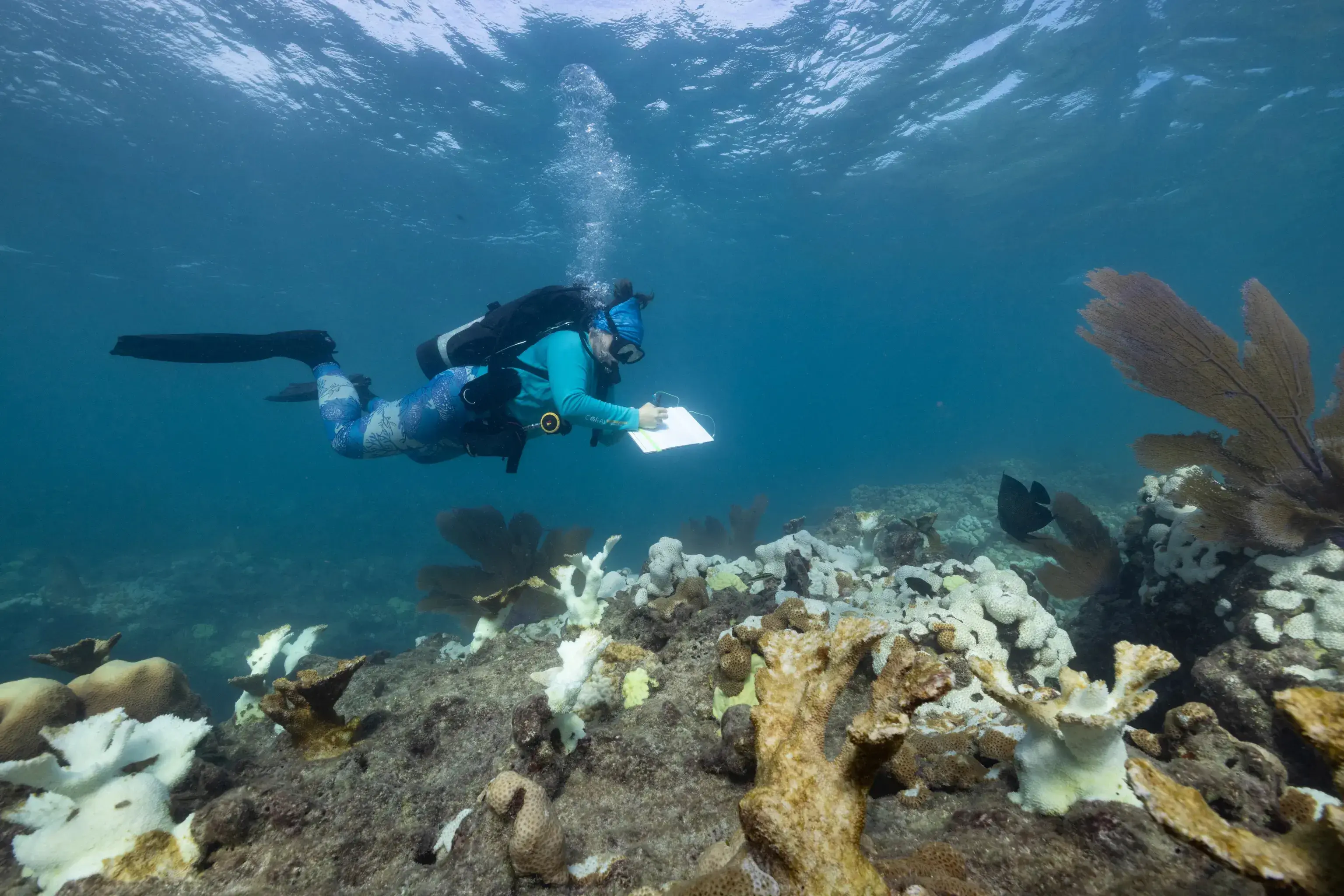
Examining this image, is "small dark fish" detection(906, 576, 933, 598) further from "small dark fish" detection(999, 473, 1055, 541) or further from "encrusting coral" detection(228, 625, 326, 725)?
"encrusting coral" detection(228, 625, 326, 725)

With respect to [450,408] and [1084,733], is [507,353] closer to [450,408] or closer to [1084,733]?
[450,408]

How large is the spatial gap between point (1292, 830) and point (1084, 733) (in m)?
0.85

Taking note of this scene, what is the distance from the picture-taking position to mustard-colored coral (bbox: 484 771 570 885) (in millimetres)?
1976

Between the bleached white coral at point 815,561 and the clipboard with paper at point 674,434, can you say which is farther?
the bleached white coral at point 815,561

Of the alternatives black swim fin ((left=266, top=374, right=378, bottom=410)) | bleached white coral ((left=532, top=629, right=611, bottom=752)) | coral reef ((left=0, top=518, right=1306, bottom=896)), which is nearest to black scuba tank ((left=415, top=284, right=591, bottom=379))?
black swim fin ((left=266, top=374, right=378, bottom=410))

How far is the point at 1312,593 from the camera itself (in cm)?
312

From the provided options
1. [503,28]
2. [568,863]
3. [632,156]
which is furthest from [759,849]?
[632,156]

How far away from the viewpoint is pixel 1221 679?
3.03m

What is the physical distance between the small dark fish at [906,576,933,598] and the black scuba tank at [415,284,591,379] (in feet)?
13.7

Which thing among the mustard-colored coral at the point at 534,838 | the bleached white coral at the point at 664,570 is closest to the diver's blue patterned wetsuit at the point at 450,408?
the bleached white coral at the point at 664,570

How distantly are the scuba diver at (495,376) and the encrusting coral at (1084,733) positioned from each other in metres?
3.70

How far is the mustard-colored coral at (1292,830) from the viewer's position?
1.16m

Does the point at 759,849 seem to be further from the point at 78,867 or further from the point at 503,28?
the point at 503,28

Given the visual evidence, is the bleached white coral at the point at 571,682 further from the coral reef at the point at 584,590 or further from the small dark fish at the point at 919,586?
the small dark fish at the point at 919,586
